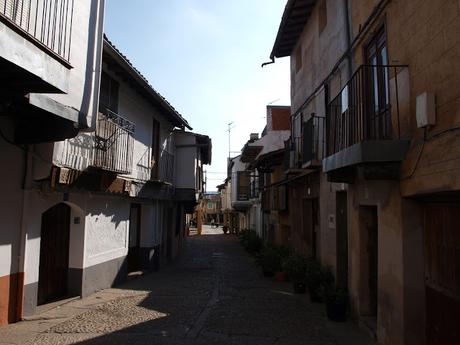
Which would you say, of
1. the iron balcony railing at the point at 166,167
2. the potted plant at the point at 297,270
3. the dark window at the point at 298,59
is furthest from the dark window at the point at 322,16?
the iron balcony railing at the point at 166,167

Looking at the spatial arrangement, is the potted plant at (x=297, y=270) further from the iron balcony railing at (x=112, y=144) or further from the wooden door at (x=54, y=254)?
the wooden door at (x=54, y=254)

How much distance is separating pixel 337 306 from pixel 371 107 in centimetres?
379

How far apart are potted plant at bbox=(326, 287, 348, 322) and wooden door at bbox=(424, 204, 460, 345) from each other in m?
2.75

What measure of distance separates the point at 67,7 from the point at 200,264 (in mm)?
14005

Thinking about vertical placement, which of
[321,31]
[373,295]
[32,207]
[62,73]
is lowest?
[373,295]

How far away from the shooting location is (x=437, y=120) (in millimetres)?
5086

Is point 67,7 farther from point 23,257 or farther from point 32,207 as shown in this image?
point 23,257

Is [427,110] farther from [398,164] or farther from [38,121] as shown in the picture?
[38,121]

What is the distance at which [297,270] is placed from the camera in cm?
1093

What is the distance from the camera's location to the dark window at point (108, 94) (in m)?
11.0

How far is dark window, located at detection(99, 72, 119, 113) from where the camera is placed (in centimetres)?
1095

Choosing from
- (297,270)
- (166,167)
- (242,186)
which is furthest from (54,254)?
(242,186)

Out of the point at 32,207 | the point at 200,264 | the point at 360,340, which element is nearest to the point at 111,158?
the point at 32,207

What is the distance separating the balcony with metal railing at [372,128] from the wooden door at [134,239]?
9047mm
